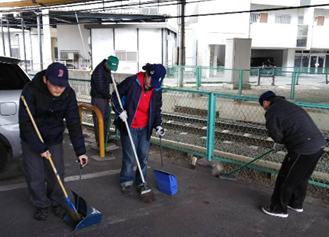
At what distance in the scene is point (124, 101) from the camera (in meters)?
4.10

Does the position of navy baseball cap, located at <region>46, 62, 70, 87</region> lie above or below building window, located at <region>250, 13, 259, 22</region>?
below

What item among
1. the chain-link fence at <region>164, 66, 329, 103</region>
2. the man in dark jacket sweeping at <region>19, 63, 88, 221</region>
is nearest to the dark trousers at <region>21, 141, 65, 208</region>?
the man in dark jacket sweeping at <region>19, 63, 88, 221</region>

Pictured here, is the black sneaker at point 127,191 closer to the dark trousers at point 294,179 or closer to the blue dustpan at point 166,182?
the blue dustpan at point 166,182

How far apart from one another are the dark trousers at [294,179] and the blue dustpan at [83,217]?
2102 millimetres

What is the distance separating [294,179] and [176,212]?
4.73ft

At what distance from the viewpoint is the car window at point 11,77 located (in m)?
4.52

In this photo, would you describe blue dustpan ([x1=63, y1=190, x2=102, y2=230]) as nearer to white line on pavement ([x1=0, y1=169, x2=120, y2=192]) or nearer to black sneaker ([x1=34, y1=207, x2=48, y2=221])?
black sneaker ([x1=34, y1=207, x2=48, y2=221])

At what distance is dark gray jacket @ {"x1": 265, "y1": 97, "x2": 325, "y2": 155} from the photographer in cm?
344

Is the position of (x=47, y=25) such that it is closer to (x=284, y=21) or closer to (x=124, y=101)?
(x=124, y=101)

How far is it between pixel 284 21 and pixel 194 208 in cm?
3053

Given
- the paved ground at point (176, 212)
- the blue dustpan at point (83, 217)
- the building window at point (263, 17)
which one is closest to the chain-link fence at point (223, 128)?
the paved ground at point (176, 212)

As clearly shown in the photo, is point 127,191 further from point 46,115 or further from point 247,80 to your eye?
point 247,80

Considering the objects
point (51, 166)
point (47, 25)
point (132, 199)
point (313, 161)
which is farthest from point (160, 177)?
point (47, 25)

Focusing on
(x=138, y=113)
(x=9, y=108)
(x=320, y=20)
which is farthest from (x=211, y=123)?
(x=320, y=20)
